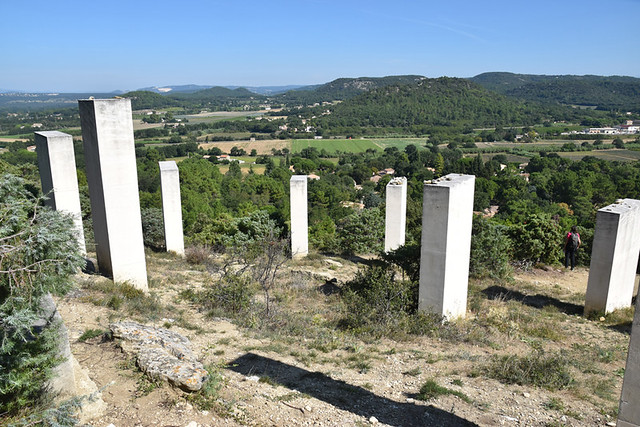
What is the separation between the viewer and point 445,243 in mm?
8281

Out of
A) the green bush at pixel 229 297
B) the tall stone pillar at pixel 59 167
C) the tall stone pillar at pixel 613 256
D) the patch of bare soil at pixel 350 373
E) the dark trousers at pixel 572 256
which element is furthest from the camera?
the dark trousers at pixel 572 256

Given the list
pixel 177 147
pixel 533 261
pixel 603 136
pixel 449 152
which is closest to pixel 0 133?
pixel 177 147

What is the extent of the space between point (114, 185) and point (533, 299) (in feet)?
33.8

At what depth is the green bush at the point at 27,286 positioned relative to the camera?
3.64 m

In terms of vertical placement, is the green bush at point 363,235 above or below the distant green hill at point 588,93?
below

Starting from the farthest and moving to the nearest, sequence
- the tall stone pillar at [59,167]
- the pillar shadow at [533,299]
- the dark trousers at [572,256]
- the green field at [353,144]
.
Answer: the green field at [353,144] < the dark trousers at [572,256] < the tall stone pillar at [59,167] < the pillar shadow at [533,299]

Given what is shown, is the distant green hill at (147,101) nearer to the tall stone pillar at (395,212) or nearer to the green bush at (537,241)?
the tall stone pillar at (395,212)

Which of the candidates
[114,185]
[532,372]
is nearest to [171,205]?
[114,185]

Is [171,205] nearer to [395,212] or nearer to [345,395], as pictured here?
[395,212]

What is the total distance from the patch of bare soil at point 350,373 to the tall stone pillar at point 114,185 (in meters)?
0.68

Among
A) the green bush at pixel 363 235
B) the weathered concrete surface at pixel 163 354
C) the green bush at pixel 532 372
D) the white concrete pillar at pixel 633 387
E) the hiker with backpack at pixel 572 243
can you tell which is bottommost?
the green bush at pixel 363 235

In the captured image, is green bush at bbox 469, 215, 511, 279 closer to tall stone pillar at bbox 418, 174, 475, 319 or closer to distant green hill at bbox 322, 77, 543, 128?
tall stone pillar at bbox 418, 174, 475, 319

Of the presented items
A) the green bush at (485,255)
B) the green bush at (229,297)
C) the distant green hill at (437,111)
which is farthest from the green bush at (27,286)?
the distant green hill at (437,111)

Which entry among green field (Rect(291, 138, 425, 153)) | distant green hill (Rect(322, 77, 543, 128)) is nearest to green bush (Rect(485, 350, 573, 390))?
green field (Rect(291, 138, 425, 153))
